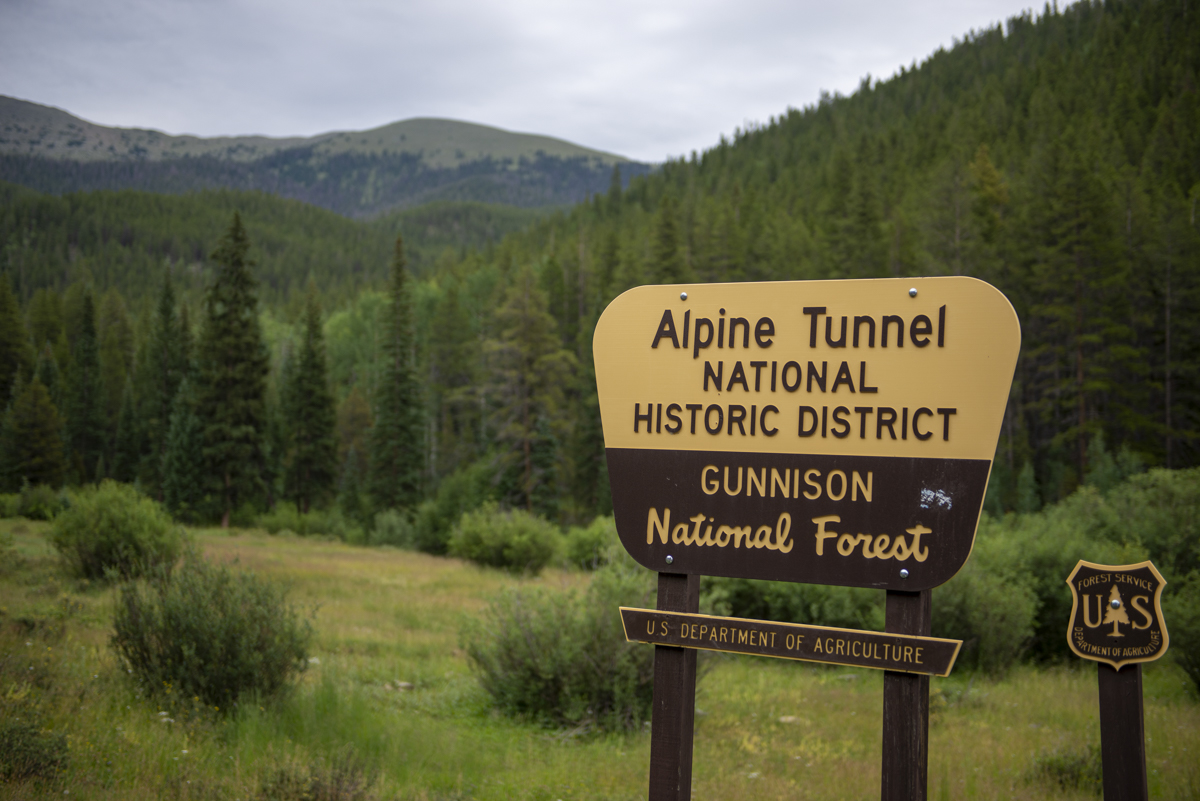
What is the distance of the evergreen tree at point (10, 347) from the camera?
6938 cm

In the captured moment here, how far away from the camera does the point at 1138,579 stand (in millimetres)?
3721

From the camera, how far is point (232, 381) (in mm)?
43594

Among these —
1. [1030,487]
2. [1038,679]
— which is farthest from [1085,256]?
[1038,679]

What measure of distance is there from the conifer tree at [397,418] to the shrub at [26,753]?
46.8 m

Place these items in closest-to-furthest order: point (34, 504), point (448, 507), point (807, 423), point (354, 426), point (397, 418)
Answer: point (807, 423), point (34, 504), point (448, 507), point (397, 418), point (354, 426)

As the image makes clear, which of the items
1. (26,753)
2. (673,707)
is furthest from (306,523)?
(673,707)

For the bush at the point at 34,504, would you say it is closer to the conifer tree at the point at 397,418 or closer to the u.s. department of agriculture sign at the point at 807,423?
the conifer tree at the point at 397,418

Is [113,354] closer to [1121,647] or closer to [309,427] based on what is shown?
[309,427]

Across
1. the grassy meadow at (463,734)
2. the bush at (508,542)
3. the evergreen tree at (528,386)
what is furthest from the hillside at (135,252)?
the grassy meadow at (463,734)

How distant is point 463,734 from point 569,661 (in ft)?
Result: 4.16

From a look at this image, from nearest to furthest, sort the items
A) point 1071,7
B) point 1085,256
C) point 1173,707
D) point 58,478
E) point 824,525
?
point 824,525 < point 1173,707 < point 1085,256 < point 58,478 < point 1071,7

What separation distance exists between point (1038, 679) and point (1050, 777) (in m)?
5.58

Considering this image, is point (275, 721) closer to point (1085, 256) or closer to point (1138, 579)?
point (1138, 579)

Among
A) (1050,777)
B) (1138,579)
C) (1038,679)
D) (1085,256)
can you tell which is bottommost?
(1038,679)
